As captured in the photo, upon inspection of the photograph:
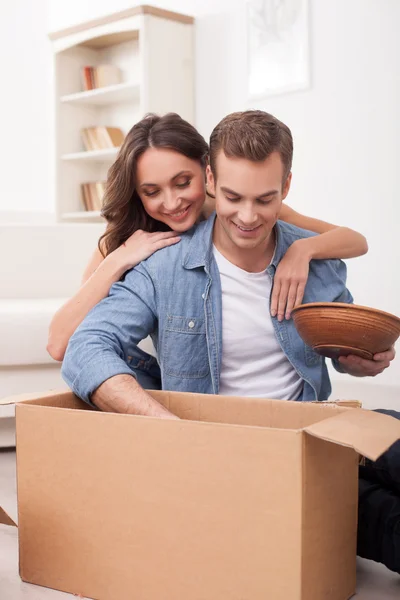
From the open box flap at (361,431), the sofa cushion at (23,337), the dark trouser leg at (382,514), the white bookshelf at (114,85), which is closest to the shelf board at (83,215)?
the white bookshelf at (114,85)

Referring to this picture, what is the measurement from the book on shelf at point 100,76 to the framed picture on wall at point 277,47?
120cm

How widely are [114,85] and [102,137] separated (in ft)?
1.27

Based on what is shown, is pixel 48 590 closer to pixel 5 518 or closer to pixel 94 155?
pixel 5 518

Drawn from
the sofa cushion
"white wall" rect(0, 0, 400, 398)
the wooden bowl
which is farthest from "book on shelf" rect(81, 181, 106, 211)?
the wooden bowl

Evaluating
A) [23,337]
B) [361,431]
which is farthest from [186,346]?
[23,337]

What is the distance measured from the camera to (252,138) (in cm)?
163

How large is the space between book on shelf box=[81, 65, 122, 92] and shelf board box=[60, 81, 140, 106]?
0.08 metres

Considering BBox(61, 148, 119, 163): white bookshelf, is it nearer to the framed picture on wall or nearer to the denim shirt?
the framed picture on wall

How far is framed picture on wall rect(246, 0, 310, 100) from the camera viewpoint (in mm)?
4617

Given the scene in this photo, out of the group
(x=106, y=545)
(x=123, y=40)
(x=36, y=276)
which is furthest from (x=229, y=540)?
(x=123, y=40)

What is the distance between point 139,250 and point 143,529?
2.47ft

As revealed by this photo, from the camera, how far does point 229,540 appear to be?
125 centimetres

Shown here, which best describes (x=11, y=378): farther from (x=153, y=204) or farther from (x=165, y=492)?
(x=165, y=492)

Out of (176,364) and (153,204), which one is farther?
(153,204)
